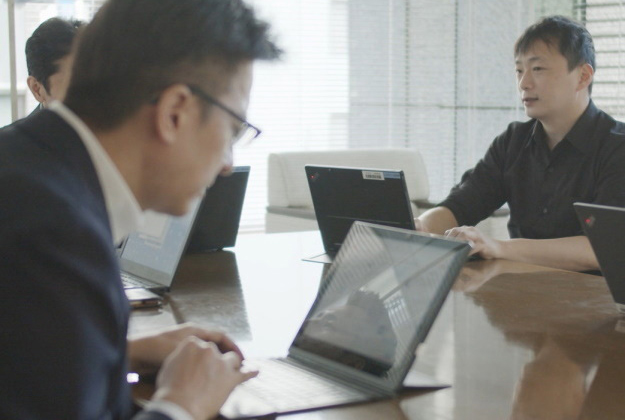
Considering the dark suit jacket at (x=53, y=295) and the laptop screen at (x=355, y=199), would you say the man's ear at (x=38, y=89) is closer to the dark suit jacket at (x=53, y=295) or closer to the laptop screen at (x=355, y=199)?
the laptop screen at (x=355, y=199)

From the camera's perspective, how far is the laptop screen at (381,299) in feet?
4.12

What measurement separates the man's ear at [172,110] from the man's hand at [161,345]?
0.46 metres

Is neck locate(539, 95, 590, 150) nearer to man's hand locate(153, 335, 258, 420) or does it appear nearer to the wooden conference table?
the wooden conference table

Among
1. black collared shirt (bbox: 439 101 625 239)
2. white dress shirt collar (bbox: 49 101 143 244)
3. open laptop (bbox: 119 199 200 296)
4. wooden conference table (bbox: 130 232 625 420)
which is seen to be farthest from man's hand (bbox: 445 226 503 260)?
white dress shirt collar (bbox: 49 101 143 244)

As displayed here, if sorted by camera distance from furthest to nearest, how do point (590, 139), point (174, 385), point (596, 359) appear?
point (590, 139) → point (596, 359) → point (174, 385)

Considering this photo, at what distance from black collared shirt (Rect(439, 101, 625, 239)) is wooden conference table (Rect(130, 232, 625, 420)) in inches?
24.0

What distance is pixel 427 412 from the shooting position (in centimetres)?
117

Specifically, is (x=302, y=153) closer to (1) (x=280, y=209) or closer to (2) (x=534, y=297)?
(1) (x=280, y=209)

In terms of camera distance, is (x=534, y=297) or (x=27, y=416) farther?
(x=534, y=297)

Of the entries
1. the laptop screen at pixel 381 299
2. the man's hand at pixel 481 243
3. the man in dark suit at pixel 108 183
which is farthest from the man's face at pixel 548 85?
the man in dark suit at pixel 108 183

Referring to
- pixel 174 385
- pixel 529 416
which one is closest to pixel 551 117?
pixel 529 416

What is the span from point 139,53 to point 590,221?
121cm

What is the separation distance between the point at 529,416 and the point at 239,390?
16.6 inches

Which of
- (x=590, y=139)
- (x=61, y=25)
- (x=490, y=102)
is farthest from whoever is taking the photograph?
(x=490, y=102)
